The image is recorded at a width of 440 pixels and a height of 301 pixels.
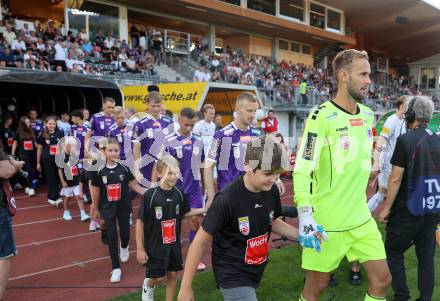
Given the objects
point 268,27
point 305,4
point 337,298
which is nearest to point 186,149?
point 337,298

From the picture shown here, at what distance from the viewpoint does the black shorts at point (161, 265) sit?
380cm

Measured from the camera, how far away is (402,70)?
176 feet

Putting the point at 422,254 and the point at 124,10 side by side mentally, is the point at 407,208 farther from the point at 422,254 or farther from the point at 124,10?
the point at 124,10

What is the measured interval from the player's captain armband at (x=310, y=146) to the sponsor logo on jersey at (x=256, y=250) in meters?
0.64

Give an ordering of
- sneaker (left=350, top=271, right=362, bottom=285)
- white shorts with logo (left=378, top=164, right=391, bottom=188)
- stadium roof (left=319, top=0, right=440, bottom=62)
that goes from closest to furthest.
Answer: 1. sneaker (left=350, top=271, right=362, bottom=285)
2. white shorts with logo (left=378, top=164, right=391, bottom=188)
3. stadium roof (left=319, top=0, right=440, bottom=62)

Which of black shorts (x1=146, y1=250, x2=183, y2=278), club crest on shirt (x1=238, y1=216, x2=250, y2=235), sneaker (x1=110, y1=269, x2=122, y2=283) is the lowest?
sneaker (x1=110, y1=269, x2=122, y2=283)

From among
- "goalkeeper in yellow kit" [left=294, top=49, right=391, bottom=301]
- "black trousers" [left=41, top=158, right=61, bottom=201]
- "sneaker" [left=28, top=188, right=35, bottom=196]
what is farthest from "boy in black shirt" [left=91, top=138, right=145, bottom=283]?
"sneaker" [left=28, top=188, right=35, bottom=196]

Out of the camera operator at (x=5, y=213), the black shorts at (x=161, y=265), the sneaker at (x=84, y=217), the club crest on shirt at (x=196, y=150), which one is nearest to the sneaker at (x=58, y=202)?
the sneaker at (x=84, y=217)

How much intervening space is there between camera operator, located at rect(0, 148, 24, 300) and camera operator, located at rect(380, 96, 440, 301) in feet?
11.3

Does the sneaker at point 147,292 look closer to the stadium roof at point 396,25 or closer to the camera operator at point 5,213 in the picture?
the camera operator at point 5,213

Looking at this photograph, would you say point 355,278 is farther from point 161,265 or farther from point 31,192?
point 31,192

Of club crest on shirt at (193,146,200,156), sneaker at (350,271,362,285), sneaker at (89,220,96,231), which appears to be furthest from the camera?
sneaker at (89,220,96,231)

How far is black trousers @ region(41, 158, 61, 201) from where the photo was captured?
29.1ft

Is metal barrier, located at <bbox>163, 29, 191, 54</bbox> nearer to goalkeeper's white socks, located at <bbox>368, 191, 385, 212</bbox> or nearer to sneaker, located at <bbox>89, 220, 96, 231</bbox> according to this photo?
sneaker, located at <bbox>89, 220, 96, 231</bbox>
